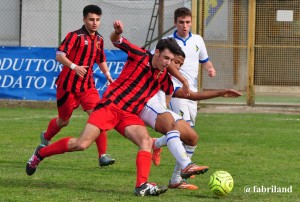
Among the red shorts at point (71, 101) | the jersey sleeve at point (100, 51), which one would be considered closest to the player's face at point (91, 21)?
the jersey sleeve at point (100, 51)

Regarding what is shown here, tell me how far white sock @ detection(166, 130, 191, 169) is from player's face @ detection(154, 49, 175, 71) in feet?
2.21

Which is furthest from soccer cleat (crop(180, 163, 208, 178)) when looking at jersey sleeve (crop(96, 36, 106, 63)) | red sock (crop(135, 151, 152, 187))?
jersey sleeve (crop(96, 36, 106, 63))

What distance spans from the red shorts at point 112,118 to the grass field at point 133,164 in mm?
657

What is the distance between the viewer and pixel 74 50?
38.1 ft

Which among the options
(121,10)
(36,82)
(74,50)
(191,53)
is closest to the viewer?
(191,53)

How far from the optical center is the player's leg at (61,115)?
11.5m

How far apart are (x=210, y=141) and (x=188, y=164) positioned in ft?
19.4

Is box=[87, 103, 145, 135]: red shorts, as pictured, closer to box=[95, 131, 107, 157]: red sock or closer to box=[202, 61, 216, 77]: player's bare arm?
box=[202, 61, 216, 77]: player's bare arm

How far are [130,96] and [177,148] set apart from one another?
797mm

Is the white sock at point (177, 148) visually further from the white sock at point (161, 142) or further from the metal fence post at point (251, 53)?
the metal fence post at point (251, 53)

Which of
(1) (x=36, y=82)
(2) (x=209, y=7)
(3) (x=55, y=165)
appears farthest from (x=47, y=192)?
(2) (x=209, y=7)

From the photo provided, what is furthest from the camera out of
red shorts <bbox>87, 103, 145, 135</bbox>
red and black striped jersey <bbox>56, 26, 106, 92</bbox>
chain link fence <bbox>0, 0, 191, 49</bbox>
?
chain link fence <bbox>0, 0, 191, 49</bbox>

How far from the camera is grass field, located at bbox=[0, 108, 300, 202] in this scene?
877 centimetres

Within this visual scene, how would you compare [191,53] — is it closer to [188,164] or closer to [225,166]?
[225,166]
